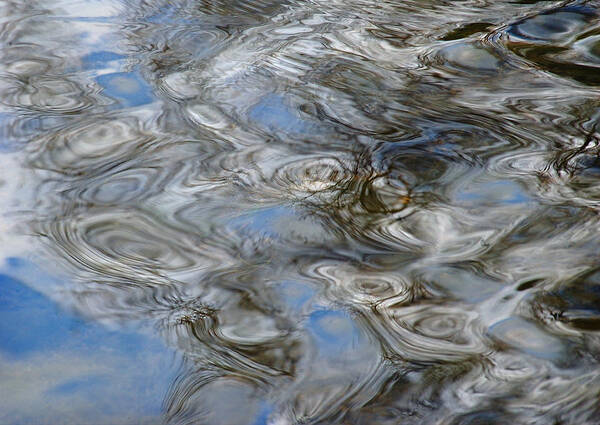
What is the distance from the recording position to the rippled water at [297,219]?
1509mm

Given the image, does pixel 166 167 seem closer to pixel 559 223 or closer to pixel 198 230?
pixel 198 230

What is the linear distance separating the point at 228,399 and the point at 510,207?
1.00m

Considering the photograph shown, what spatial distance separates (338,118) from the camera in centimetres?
239

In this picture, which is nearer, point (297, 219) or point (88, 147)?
point (297, 219)

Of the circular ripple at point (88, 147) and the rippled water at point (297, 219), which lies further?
the circular ripple at point (88, 147)

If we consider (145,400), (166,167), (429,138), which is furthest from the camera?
(429,138)

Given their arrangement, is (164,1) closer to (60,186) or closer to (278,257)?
(60,186)

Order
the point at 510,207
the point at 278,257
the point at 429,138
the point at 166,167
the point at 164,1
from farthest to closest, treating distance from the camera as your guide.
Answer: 1. the point at 164,1
2. the point at 429,138
3. the point at 166,167
4. the point at 510,207
5. the point at 278,257

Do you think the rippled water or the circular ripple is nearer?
the rippled water

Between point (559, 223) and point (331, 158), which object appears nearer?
point (559, 223)

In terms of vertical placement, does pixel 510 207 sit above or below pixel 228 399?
above

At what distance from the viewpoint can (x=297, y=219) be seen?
195cm

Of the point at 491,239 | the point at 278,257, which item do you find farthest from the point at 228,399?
the point at 491,239

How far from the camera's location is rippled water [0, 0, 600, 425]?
4.95ft
